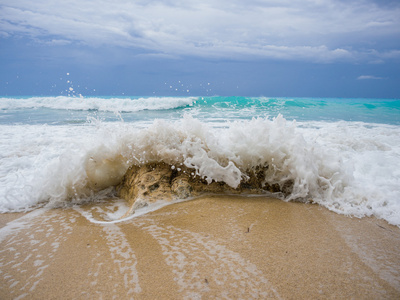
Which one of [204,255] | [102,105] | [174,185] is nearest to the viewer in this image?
[204,255]

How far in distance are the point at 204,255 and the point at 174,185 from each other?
1.31 meters

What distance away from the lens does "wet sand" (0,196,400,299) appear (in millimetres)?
1568

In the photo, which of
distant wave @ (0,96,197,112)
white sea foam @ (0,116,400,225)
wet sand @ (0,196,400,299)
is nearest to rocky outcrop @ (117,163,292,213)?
white sea foam @ (0,116,400,225)

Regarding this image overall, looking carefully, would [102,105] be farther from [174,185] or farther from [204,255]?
[204,255]

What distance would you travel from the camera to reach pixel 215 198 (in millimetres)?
2982

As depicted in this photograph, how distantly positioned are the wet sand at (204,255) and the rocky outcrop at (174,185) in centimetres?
29

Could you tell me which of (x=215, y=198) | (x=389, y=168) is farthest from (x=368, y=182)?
(x=215, y=198)

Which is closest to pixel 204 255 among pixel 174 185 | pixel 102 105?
pixel 174 185

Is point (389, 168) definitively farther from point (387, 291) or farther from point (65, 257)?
point (65, 257)

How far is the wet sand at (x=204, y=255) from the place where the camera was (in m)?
1.57

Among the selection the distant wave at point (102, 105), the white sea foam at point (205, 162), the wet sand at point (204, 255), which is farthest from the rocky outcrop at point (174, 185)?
the distant wave at point (102, 105)

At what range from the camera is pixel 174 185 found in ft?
10.3

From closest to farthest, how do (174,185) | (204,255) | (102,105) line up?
1. (204,255)
2. (174,185)
3. (102,105)

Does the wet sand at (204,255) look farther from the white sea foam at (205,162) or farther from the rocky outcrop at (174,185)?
the white sea foam at (205,162)
